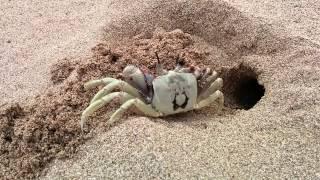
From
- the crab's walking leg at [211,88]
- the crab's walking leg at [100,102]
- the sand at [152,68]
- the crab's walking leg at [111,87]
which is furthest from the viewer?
the crab's walking leg at [211,88]

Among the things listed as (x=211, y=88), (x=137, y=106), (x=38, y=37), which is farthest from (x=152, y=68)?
(x=38, y=37)

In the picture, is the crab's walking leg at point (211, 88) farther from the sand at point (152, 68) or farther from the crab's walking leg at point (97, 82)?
the crab's walking leg at point (97, 82)

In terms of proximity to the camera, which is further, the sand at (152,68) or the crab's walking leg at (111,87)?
the crab's walking leg at (111,87)

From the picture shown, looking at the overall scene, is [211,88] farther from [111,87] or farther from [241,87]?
[111,87]

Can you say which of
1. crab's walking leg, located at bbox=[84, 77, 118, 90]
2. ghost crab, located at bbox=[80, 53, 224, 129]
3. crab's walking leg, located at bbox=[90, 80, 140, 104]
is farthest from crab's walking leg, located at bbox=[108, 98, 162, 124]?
crab's walking leg, located at bbox=[84, 77, 118, 90]

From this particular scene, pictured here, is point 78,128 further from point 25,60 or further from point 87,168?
point 25,60

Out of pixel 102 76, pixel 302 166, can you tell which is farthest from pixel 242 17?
pixel 302 166

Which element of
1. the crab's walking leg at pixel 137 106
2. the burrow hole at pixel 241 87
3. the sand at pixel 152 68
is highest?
the crab's walking leg at pixel 137 106

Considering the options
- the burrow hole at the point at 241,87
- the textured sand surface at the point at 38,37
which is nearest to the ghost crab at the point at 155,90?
the burrow hole at the point at 241,87
